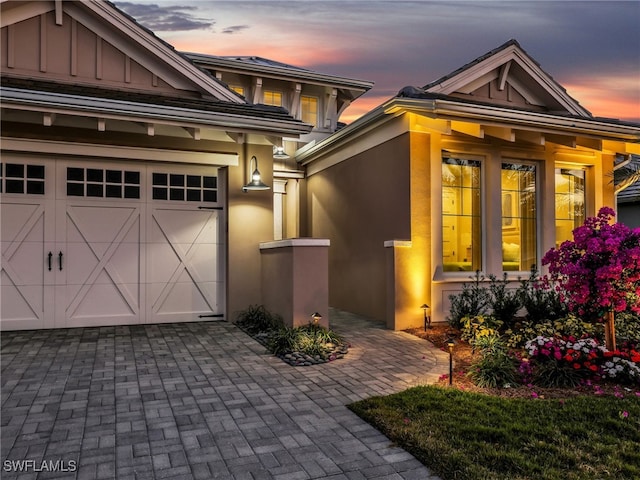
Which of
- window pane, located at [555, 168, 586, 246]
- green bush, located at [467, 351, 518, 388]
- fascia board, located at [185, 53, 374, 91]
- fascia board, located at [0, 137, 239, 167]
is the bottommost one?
green bush, located at [467, 351, 518, 388]

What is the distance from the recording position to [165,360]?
5590mm

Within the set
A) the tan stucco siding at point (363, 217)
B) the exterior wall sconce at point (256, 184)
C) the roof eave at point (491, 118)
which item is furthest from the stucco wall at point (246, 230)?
the roof eave at point (491, 118)

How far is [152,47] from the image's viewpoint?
25.2ft

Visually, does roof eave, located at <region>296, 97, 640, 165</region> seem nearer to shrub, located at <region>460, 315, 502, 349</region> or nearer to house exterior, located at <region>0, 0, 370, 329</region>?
house exterior, located at <region>0, 0, 370, 329</region>

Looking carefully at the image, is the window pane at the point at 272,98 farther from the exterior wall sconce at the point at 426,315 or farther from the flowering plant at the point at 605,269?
the flowering plant at the point at 605,269

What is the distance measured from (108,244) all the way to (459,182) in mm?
6183

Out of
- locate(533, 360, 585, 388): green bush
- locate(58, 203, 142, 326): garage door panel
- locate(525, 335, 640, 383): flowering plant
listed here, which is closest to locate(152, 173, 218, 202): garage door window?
locate(58, 203, 142, 326): garage door panel

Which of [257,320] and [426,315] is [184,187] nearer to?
[257,320]

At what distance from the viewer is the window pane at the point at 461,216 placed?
827cm

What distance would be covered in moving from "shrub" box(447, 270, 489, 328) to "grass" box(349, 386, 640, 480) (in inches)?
123

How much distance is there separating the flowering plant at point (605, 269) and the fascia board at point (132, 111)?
4518 mm

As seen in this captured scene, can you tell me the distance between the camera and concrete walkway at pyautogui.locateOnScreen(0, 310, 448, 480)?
2.96m

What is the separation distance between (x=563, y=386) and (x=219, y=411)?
11.1 feet

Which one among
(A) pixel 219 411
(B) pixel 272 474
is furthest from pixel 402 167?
(B) pixel 272 474
